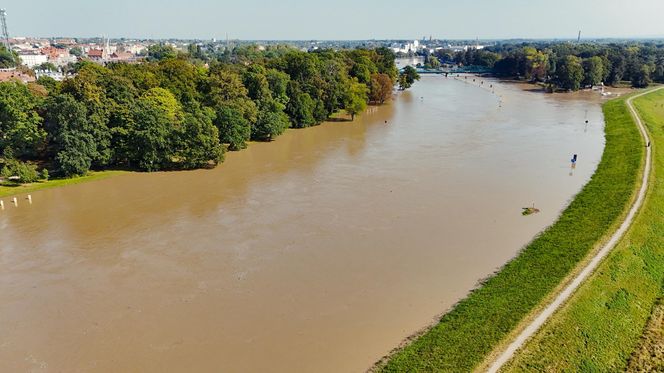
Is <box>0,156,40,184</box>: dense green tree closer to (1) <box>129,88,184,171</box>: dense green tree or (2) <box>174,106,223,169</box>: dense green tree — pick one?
(1) <box>129,88,184,171</box>: dense green tree

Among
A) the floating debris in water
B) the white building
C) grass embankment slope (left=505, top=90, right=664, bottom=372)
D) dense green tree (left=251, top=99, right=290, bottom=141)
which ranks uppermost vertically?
the white building

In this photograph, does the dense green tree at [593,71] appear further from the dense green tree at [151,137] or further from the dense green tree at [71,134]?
the dense green tree at [71,134]

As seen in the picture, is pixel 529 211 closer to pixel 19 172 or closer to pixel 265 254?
pixel 265 254

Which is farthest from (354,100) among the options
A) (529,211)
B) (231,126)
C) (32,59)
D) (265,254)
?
(32,59)

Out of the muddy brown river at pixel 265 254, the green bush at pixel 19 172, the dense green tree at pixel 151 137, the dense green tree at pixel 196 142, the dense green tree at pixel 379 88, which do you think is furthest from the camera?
the dense green tree at pixel 379 88

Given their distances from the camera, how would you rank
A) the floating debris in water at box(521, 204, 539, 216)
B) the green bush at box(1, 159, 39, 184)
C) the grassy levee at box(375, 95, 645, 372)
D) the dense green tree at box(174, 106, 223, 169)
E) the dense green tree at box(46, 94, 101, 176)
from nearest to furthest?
the grassy levee at box(375, 95, 645, 372) < the floating debris in water at box(521, 204, 539, 216) < the green bush at box(1, 159, 39, 184) < the dense green tree at box(46, 94, 101, 176) < the dense green tree at box(174, 106, 223, 169)

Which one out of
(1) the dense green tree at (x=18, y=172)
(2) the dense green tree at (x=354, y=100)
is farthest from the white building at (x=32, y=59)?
(1) the dense green tree at (x=18, y=172)

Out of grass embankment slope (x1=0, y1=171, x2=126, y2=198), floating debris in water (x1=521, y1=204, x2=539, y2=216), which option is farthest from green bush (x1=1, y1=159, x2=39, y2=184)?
floating debris in water (x1=521, y1=204, x2=539, y2=216)

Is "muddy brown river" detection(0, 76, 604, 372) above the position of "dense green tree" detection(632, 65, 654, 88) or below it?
below
